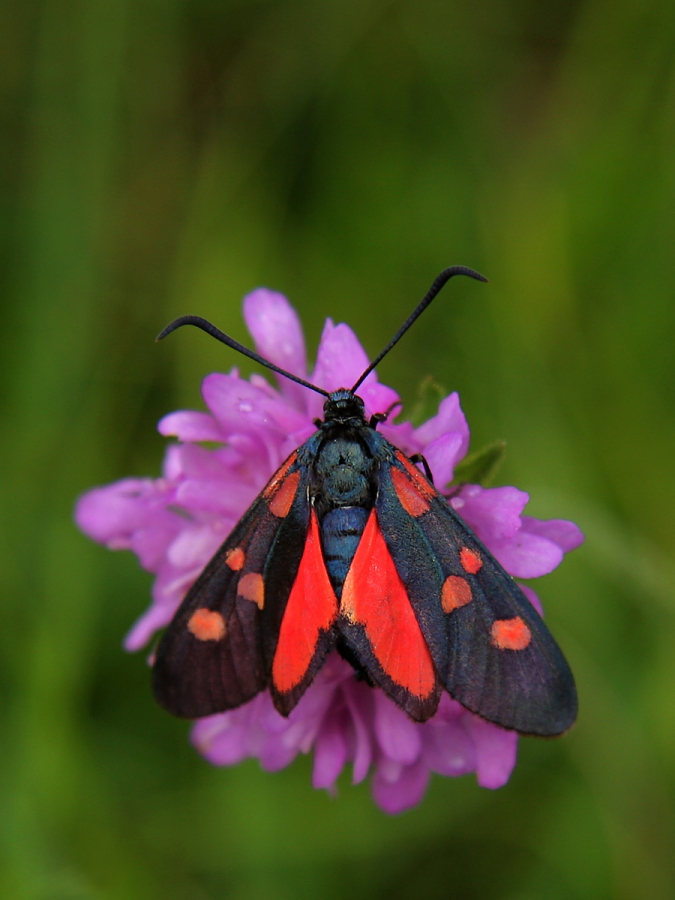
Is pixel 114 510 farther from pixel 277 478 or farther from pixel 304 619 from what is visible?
pixel 304 619

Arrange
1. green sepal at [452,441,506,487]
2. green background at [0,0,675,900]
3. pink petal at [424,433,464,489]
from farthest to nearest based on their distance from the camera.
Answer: green background at [0,0,675,900]
green sepal at [452,441,506,487]
pink petal at [424,433,464,489]

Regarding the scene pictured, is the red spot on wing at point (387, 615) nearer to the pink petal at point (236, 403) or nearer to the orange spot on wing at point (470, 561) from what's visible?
the orange spot on wing at point (470, 561)

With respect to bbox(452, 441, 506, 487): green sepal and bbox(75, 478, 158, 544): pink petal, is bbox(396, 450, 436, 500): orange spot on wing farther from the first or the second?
bbox(75, 478, 158, 544): pink petal

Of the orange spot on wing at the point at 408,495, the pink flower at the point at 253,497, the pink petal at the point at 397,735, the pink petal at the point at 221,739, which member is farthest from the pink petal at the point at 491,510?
the pink petal at the point at 221,739

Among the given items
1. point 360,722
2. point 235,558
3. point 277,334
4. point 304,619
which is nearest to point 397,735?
point 360,722

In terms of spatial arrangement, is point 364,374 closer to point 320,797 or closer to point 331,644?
point 331,644

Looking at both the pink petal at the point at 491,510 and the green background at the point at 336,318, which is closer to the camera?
the pink petal at the point at 491,510

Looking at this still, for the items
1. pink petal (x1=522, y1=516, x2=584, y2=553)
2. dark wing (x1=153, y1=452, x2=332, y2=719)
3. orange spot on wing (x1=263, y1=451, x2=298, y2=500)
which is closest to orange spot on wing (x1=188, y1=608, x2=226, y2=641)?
dark wing (x1=153, y1=452, x2=332, y2=719)
